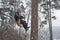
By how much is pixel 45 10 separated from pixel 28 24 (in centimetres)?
66

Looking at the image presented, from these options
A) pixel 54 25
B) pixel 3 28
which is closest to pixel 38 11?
pixel 54 25

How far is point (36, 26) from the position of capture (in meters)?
5.60

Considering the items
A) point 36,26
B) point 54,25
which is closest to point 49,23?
point 54,25

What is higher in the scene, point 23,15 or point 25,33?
point 23,15

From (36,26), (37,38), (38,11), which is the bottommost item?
(37,38)

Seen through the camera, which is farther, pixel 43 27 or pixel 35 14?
pixel 43 27

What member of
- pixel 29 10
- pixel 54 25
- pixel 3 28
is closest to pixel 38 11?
pixel 29 10

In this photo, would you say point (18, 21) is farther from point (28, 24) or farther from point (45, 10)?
point (45, 10)

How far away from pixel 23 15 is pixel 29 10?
0.95 ft

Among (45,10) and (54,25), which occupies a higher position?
(45,10)

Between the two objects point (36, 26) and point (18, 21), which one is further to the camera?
point (18, 21)

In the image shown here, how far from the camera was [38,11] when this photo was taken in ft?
19.4

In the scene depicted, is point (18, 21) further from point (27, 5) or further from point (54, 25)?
point (54, 25)

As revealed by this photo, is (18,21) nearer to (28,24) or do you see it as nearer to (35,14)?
(28,24)
